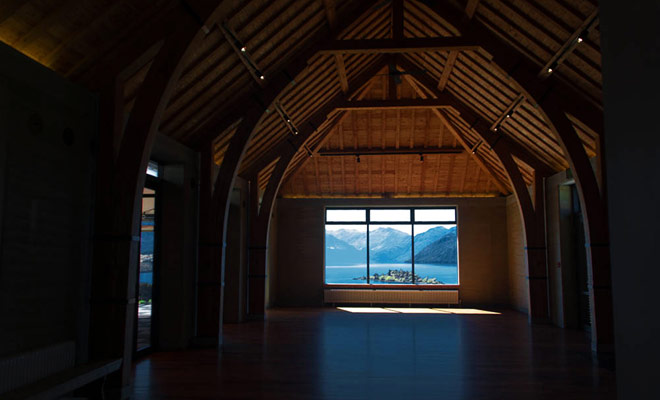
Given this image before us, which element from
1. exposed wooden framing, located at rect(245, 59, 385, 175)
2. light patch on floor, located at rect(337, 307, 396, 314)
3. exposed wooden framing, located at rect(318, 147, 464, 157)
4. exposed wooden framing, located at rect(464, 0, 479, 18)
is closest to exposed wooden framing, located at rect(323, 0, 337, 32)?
exposed wooden framing, located at rect(464, 0, 479, 18)

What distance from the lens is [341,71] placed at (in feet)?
33.0

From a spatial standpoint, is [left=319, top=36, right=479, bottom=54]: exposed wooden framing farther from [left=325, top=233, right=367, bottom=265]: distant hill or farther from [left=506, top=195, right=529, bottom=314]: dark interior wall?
[left=325, top=233, right=367, bottom=265]: distant hill

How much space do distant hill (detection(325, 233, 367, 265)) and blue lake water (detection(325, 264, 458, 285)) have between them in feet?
0.65

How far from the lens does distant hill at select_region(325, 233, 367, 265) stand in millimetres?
16361

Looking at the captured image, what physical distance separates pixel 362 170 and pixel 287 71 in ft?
25.1

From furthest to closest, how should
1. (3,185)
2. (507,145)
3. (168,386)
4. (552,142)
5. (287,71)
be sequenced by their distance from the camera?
(507,145) < (552,142) < (287,71) < (168,386) < (3,185)

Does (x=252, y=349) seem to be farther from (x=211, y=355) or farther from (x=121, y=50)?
(x=121, y=50)

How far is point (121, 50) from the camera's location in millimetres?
5113

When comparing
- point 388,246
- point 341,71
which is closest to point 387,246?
point 388,246

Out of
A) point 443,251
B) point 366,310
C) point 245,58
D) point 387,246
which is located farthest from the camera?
point 387,246

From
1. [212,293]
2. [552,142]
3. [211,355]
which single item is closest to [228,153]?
[212,293]

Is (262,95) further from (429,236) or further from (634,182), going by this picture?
(429,236)

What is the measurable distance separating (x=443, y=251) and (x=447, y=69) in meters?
8.47

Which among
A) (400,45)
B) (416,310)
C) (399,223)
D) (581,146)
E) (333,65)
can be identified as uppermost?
(333,65)
